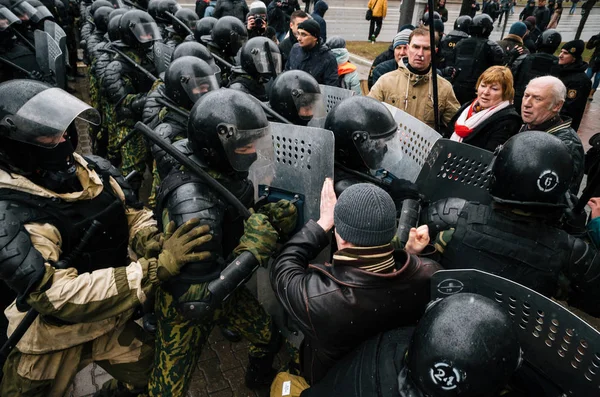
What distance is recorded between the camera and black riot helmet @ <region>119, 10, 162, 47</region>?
5594 millimetres

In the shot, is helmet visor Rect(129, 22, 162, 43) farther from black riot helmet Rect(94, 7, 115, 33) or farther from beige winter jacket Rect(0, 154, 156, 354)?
beige winter jacket Rect(0, 154, 156, 354)

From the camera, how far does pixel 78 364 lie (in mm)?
2445

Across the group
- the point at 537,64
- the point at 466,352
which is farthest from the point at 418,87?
the point at 466,352

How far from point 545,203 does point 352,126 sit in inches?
45.5

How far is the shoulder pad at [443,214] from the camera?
7.58ft

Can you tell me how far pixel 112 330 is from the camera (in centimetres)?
253

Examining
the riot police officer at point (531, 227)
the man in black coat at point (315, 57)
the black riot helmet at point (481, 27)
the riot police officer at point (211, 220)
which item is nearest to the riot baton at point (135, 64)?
the man in black coat at point (315, 57)

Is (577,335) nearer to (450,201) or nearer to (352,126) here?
(450,201)

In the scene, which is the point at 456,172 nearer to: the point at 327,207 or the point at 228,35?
the point at 327,207

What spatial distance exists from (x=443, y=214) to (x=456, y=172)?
1.24 feet

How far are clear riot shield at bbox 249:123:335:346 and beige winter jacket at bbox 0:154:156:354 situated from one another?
1.03 meters

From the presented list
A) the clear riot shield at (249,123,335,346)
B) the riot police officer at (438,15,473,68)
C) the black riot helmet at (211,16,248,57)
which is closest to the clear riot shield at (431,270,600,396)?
the clear riot shield at (249,123,335,346)

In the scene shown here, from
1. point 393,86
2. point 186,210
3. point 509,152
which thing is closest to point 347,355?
point 186,210

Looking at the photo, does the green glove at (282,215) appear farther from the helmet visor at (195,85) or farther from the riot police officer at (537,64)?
the riot police officer at (537,64)
